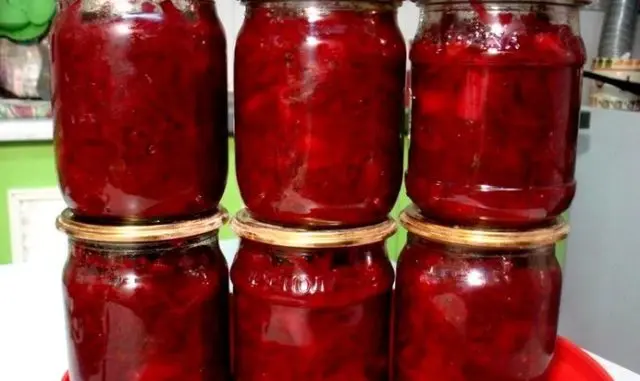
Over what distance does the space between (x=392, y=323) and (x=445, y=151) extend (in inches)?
8.2

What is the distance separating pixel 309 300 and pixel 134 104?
0.24 meters

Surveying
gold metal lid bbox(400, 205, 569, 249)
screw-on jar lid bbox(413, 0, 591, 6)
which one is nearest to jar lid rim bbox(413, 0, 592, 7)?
screw-on jar lid bbox(413, 0, 591, 6)

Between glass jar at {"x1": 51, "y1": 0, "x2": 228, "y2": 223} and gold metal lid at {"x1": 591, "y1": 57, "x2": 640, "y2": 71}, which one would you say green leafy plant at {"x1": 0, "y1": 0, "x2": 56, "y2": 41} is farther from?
gold metal lid at {"x1": 591, "y1": 57, "x2": 640, "y2": 71}

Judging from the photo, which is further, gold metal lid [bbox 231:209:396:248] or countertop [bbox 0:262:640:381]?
countertop [bbox 0:262:640:381]

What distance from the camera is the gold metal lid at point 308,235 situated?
2.02 feet

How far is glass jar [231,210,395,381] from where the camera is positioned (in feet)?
2.06

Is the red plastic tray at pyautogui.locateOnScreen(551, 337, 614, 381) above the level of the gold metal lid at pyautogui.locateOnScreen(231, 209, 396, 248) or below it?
below

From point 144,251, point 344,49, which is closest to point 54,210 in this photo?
point 144,251

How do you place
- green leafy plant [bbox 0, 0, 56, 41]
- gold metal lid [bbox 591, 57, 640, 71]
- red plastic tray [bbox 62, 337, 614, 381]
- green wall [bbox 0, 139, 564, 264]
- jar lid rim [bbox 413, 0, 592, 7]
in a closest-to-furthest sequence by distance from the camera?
1. jar lid rim [bbox 413, 0, 592, 7]
2. red plastic tray [bbox 62, 337, 614, 381]
3. green wall [bbox 0, 139, 564, 264]
4. green leafy plant [bbox 0, 0, 56, 41]
5. gold metal lid [bbox 591, 57, 640, 71]

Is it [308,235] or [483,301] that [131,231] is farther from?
[483,301]

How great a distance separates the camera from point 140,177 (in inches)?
23.8

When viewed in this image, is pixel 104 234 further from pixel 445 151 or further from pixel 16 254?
pixel 16 254

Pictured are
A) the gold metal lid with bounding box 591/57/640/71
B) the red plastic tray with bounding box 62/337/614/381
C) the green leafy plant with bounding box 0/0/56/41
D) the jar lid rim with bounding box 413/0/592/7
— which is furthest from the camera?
the gold metal lid with bounding box 591/57/640/71

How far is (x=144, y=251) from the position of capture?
0.63 metres
